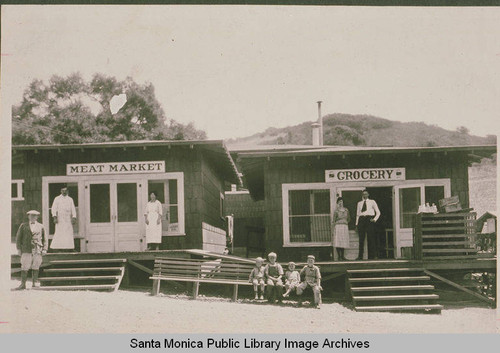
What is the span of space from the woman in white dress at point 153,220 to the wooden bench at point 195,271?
0.87m

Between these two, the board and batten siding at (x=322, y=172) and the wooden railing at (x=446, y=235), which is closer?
the wooden railing at (x=446, y=235)

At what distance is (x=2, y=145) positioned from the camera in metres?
12.1

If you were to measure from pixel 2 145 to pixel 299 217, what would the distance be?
303 inches

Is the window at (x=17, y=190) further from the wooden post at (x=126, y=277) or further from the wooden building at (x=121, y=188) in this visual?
the wooden post at (x=126, y=277)

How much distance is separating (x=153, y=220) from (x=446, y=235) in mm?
6921

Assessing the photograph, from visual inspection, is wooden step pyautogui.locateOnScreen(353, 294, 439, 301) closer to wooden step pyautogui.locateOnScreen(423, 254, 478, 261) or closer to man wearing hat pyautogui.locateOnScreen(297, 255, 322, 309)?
man wearing hat pyautogui.locateOnScreen(297, 255, 322, 309)

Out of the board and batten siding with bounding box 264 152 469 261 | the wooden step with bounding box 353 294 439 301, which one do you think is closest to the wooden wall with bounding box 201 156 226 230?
the board and batten siding with bounding box 264 152 469 261

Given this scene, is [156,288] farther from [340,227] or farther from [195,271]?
[340,227]

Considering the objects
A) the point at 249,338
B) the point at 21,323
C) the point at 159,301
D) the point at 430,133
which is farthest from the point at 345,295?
the point at 430,133

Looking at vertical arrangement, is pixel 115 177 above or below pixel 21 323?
above

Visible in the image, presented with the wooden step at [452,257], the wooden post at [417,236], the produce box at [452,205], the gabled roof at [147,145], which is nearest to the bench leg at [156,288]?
the gabled roof at [147,145]

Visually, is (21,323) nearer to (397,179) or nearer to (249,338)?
Result: (249,338)

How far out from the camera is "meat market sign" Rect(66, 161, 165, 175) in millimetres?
16250

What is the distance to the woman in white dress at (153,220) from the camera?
50.6ft
